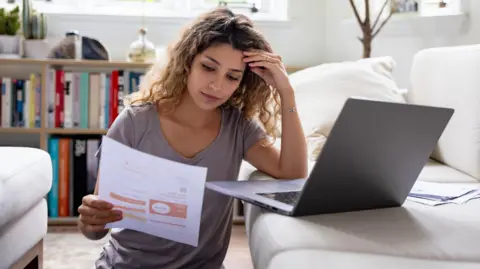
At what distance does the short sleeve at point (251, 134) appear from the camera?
4.56 feet

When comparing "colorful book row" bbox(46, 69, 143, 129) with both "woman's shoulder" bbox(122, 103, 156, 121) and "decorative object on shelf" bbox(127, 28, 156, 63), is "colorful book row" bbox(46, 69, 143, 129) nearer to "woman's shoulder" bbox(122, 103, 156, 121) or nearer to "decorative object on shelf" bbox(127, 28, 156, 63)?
"decorative object on shelf" bbox(127, 28, 156, 63)

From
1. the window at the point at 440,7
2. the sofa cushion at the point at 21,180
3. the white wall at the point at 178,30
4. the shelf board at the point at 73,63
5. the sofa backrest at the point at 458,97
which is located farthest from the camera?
the white wall at the point at 178,30

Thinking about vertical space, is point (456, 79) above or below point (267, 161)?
above

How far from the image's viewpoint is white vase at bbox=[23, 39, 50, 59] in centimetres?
275

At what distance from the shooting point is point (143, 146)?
1294 millimetres

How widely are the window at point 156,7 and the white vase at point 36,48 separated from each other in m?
0.38

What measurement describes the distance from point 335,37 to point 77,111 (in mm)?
1409

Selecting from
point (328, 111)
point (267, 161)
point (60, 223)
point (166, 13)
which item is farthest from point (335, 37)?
point (267, 161)

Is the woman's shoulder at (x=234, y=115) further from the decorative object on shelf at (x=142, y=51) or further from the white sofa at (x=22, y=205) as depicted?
the decorative object on shelf at (x=142, y=51)

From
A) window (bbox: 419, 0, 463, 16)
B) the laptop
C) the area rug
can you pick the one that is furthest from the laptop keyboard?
window (bbox: 419, 0, 463, 16)

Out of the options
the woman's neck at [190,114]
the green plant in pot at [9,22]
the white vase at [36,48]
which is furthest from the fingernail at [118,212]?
the green plant in pot at [9,22]

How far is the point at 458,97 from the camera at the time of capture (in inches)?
66.9

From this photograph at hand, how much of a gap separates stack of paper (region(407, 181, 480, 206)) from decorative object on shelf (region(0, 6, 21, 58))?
209cm

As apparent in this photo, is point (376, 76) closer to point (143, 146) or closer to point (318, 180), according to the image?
point (143, 146)
